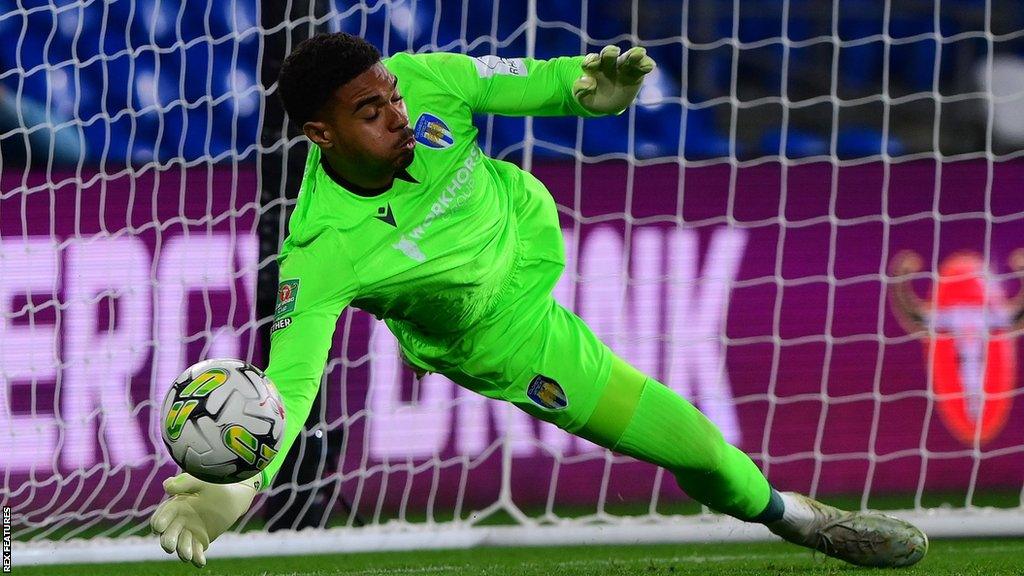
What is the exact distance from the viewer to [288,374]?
3.15 meters

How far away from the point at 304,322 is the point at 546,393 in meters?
0.88

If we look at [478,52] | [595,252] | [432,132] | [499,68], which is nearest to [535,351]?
[432,132]

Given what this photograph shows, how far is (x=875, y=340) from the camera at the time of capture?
20.6ft

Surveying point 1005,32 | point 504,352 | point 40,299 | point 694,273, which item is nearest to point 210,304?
point 40,299

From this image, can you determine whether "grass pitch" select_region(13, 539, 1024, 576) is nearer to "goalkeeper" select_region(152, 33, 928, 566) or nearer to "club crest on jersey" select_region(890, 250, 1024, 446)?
"goalkeeper" select_region(152, 33, 928, 566)

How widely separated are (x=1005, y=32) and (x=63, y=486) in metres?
4.54

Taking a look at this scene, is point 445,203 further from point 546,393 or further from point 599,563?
point 599,563

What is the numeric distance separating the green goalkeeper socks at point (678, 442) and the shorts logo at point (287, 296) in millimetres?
985

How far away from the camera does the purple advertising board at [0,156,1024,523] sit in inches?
234

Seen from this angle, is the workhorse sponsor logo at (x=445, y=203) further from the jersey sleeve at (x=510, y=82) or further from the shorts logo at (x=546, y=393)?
the shorts logo at (x=546, y=393)

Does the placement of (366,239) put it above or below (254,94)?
below

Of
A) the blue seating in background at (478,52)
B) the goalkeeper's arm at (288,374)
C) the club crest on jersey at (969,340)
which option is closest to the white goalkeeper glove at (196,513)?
the goalkeeper's arm at (288,374)

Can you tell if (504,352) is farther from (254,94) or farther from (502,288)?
(254,94)

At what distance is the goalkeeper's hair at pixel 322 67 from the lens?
3379 mm
